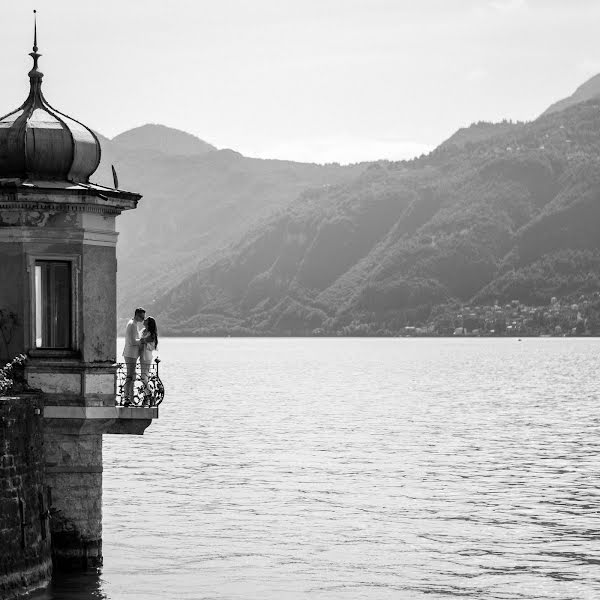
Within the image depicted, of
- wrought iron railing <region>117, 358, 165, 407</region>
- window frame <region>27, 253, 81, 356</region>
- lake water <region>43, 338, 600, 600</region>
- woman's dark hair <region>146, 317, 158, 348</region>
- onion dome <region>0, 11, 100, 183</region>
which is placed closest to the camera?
window frame <region>27, 253, 81, 356</region>

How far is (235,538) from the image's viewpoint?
107 feet

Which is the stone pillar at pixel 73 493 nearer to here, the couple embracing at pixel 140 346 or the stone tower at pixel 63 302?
the stone tower at pixel 63 302

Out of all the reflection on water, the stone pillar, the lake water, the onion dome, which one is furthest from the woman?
the lake water

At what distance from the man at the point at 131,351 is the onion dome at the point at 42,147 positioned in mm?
3299

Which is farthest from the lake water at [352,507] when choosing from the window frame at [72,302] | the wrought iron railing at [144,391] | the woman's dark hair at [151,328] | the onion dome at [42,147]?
the onion dome at [42,147]

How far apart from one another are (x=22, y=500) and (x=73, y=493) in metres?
2.40

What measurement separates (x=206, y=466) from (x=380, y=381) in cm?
9258

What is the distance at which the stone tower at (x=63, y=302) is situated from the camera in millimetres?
23359

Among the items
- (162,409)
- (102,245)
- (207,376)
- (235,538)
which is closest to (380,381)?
(207,376)

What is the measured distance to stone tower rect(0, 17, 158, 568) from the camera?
920 inches

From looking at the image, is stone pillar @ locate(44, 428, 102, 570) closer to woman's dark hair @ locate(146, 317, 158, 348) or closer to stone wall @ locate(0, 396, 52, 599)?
stone wall @ locate(0, 396, 52, 599)

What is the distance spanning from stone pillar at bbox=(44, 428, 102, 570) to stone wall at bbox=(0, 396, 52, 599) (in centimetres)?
100

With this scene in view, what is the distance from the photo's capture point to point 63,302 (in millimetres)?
23953

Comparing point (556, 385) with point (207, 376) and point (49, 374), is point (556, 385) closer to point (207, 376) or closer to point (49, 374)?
point (207, 376)
